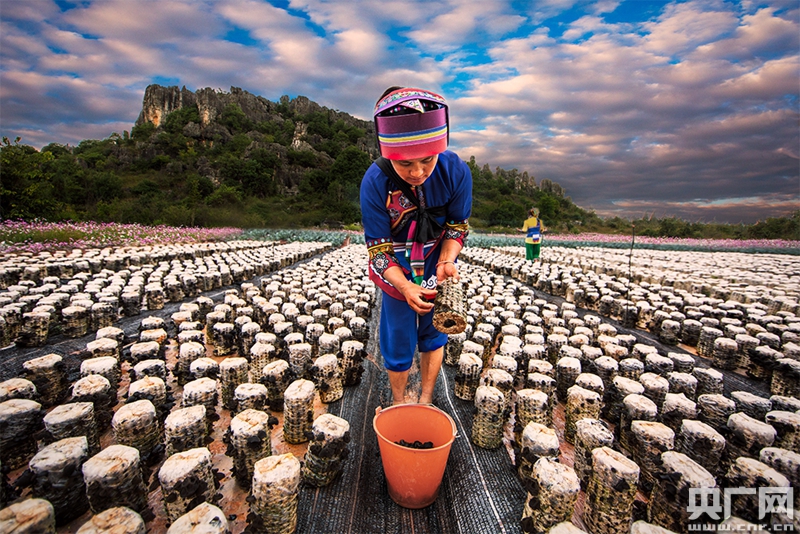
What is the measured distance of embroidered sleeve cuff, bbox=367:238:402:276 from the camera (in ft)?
8.81

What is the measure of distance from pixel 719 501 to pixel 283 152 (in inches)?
2808

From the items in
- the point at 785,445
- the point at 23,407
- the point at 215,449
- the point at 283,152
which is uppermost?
the point at 283,152

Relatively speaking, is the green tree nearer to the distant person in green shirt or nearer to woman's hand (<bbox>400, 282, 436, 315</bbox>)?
woman's hand (<bbox>400, 282, 436, 315</bbox>)

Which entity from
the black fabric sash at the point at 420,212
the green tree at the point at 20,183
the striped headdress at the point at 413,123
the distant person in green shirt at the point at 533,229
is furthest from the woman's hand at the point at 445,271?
the green tree at the point at 20,183

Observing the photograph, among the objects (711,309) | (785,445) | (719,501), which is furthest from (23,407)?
(711,309)

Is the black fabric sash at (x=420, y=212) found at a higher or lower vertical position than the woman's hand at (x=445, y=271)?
higher

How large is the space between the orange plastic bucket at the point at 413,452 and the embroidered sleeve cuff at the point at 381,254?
1.00m

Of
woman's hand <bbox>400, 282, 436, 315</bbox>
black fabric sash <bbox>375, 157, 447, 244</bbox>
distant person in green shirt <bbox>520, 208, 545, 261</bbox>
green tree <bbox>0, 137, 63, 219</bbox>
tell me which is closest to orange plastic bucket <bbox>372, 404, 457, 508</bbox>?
woman's hand <bbox>400, 282, 436, 315</bbox>

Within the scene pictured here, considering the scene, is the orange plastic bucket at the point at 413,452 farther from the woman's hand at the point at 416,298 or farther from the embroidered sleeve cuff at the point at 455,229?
the embroidered sleeve cuff at the point at 455,229

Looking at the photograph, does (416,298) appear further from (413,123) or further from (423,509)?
(423,509)

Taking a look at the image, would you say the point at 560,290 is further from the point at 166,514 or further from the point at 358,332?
the point at 166,514

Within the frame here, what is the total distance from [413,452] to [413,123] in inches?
74.6

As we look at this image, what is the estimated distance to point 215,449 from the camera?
99.5 inches

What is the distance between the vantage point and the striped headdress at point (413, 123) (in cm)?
217
